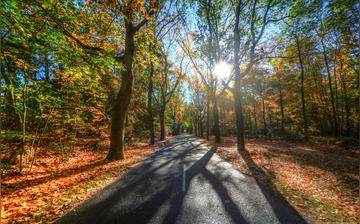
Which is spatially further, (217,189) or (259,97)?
(259,97)

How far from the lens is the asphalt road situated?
379 cm

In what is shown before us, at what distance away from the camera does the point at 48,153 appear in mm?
11242

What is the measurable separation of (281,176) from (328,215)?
2815 millimetres

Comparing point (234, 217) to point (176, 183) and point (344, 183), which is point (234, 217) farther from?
point (344, 183)

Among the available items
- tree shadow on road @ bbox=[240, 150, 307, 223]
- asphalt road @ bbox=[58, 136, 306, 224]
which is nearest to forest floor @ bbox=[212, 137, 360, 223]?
tree shadow on road @ bbox=[240, 150, 307, 223]

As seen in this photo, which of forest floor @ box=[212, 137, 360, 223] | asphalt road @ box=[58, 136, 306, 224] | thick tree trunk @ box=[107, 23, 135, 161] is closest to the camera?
asphalt road @ box=[58, 136, 306, 224]

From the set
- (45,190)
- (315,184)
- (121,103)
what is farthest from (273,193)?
(121,103)

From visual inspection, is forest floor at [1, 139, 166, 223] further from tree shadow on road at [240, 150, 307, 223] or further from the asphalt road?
tree shadow on road at [240, 150, 307, 223]

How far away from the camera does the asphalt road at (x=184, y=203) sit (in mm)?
3795

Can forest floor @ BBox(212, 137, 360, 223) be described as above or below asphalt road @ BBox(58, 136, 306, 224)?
below

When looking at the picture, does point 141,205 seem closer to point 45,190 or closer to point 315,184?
point 45,190

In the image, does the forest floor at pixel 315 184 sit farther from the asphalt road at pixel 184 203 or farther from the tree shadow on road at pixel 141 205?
the tree shadow on road at pixel 141 205

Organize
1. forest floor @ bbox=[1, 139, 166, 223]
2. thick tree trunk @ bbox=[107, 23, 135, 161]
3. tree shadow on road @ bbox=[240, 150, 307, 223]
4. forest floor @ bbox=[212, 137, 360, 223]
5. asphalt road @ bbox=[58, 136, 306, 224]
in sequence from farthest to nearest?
thick tree trunk @ bbox=[107, 23, 135, 161] → forest floor @ bbox=[212, 137, 360, 223] → forest floor @ bbox=[1, 139, 166, 223] → tree shadow on road @ bbox=[240, 150, 307, 223] → asphalt road @ bbox=[58, 136, 306, 224]

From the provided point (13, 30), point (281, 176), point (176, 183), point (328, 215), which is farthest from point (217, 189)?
point (13, 30)
